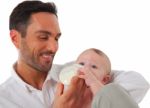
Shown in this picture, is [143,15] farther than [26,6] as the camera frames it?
Yes

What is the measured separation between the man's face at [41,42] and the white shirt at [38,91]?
0.26 ft

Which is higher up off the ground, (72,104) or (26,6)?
(26,6)

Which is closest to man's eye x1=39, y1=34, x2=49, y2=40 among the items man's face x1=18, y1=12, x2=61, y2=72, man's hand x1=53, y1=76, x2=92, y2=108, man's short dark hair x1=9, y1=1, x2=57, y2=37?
man's face x1=18, y1=12, x2=61, y2=72

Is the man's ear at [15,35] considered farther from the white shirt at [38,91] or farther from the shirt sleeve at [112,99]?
the shirt sleeve at [112,99]

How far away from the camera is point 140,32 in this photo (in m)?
2.30

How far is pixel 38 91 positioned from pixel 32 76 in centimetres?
9

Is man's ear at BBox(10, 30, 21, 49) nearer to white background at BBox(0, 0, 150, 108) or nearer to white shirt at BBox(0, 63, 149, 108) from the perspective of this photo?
white shirt at BBox(0, 63, 149, 108)

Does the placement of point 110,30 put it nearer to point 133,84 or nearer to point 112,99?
point 133,84

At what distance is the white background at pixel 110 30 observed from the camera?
Result: 2266 millimetres

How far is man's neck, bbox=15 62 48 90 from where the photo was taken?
5.54 feet

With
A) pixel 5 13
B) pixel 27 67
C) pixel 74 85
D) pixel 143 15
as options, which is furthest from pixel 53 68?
pixel 143 15

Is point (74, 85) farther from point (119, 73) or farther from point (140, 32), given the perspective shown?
point (140, 32)

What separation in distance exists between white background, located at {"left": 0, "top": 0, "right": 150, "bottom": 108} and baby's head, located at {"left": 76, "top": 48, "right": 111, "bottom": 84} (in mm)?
624

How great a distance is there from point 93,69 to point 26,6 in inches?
16.2
